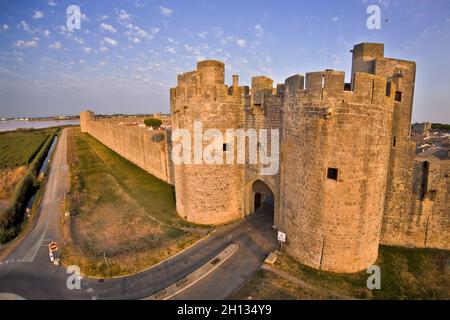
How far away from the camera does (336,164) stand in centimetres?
893

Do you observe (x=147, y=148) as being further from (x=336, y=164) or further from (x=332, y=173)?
(x=336, y=164)

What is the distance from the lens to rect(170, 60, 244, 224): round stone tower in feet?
42.5

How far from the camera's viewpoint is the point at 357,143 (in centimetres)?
870

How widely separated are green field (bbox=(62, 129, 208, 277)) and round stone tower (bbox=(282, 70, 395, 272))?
610cm

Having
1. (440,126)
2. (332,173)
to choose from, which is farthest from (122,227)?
(440,126)

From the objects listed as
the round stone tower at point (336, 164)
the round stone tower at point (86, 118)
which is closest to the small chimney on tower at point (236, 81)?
the round stone tower at point (336, 164)

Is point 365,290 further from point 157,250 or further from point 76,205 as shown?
point 76,205

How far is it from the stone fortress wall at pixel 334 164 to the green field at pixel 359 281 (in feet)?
1.95

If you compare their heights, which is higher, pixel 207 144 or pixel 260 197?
pixel 207 144

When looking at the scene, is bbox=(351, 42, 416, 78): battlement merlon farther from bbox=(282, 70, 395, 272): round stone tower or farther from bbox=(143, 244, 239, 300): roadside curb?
bbox=(143, 244, 239, 300): roadside curb

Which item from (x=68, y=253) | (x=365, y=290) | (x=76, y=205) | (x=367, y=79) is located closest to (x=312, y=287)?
(x=365, y=290)

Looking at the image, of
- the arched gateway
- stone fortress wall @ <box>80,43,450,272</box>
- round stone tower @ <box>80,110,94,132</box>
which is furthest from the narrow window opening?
round stone tower @ <box>80,110,94,132</box>

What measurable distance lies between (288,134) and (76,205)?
15.6m

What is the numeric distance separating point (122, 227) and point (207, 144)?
22.5 feet
